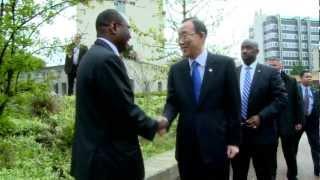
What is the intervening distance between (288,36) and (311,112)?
39858 millimetres

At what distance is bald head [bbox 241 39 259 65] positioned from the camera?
6297 mm

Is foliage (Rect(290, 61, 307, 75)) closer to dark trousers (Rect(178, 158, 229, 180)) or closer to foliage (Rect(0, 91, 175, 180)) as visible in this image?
foliage (Rect(0, 91, 175, 180))

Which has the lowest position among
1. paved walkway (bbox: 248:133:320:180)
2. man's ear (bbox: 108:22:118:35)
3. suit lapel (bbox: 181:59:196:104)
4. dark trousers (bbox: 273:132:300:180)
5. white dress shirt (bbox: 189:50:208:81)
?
paved walkway (bbox: 248:133:320:180)

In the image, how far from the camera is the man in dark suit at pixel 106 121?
3871 millimetres

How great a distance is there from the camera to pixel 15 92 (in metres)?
8.03

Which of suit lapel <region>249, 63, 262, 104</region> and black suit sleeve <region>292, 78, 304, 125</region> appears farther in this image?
black suit sleeve <region>292, 78, 304, 125</region>

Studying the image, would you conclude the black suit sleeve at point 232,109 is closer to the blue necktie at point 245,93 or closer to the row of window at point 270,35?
the blue necktie at point 245,93

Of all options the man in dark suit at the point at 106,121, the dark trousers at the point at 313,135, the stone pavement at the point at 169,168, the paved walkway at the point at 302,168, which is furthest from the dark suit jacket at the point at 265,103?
the dark trousers at the point at 313,135

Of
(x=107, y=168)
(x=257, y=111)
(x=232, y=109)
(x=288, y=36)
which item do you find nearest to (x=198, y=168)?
(x=232, y=109)

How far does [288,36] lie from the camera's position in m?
48.8

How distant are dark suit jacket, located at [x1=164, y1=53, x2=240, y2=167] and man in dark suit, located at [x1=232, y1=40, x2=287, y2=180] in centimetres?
116

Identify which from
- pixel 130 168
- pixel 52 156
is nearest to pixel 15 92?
pixel 52 156

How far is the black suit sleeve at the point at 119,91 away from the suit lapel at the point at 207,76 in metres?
1.13

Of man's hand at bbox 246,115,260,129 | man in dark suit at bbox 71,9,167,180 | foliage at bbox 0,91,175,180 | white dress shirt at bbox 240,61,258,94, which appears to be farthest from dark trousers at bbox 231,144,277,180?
man in dark suit at bbox 71,9,167,180
